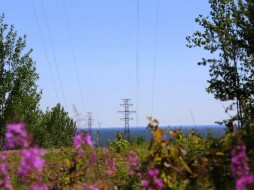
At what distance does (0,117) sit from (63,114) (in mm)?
26647

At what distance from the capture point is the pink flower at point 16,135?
12.5 feet

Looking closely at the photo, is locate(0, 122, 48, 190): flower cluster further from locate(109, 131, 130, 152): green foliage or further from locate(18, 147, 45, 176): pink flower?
locate(109, 131, 130, 152): green foliage

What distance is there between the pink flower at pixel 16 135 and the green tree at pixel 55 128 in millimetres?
28336

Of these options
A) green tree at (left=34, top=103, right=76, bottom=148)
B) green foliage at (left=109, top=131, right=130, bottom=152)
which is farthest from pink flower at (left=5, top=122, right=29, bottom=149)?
green tree at (left=34, top=103, right=76, bottom=148)

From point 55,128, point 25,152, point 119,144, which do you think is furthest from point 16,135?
point 55,128

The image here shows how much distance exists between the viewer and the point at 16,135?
3.96m

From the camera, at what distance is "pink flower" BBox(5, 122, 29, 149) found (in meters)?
3.80

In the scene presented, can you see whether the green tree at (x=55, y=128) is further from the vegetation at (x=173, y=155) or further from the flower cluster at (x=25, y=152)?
the flower cluster at (x=25, y=152)

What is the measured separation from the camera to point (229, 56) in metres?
11.3

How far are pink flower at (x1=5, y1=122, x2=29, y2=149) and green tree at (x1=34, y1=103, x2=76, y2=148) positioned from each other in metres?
28.3

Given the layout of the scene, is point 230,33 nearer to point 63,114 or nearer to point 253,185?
point 253,185

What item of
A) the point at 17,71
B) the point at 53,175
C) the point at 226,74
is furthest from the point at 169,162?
the point at 17,71

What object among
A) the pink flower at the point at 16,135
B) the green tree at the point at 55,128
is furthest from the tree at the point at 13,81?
the pink flower at the point at 16,135

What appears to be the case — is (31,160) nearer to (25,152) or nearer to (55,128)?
(25,152)
